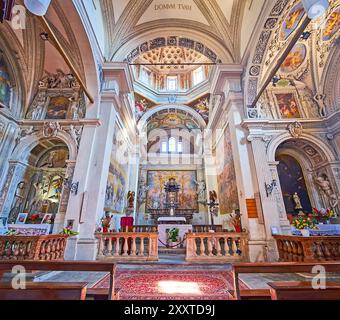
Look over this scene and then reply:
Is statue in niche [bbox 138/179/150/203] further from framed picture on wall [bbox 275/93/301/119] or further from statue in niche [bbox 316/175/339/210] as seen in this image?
statue in niche [bbox 316/175/339/210]

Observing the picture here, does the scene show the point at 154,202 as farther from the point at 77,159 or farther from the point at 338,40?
the point at 338,40

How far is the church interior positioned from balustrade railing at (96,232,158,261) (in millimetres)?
44

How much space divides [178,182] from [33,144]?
36.3ft

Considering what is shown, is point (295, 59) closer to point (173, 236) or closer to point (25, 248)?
point (173, 236)

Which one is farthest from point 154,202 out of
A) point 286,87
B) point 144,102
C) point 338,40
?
point 338,40

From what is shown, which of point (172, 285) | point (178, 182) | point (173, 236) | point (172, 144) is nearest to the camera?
point (172, 285)

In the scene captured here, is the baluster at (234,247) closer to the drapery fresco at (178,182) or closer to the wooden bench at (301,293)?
the wooden bench at (301,293)

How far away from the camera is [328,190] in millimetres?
7539

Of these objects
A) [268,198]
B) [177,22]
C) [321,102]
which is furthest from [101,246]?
[321,102]

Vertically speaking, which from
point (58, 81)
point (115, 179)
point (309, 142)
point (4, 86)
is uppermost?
point (58, 81)

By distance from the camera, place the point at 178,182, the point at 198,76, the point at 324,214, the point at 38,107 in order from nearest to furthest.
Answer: the point at 324,214 → the point at 38,107 → the point at 198,76 → the point at 178,182

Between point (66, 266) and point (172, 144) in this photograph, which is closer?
point (66, 266)

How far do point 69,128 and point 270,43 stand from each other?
928cm

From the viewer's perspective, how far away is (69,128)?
788cm
